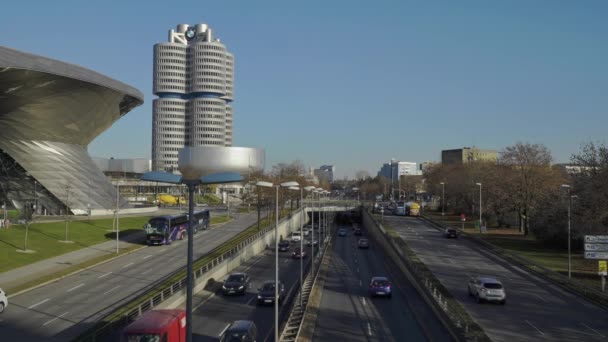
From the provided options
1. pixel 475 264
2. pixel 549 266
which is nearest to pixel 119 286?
pixel 475 264

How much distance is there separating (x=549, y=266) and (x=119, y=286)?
116 feet

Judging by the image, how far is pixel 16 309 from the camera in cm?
3094

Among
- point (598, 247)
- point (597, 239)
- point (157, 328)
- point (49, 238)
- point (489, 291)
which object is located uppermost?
point (597, 239)

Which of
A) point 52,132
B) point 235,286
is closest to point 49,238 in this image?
point 52,132

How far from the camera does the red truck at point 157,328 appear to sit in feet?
64.6

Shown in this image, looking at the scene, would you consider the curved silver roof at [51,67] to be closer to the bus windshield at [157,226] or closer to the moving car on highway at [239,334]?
the bus windshield at [157,226]

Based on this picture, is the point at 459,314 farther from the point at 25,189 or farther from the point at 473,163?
the point at 473,163

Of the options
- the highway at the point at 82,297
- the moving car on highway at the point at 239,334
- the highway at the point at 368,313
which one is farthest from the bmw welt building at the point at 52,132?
the moving car on highway at the point at 239,334

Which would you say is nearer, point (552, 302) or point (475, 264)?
point (552, 302)

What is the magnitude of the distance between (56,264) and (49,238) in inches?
486

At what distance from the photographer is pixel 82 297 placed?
3425 cm

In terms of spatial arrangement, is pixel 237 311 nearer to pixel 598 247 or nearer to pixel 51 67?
pixel 598 247

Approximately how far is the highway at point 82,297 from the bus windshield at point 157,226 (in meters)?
4.17

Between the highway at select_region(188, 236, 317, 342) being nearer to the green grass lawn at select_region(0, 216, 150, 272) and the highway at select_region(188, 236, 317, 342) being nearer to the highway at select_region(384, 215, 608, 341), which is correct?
the highway at select_region(384, 215, 608, 341)
